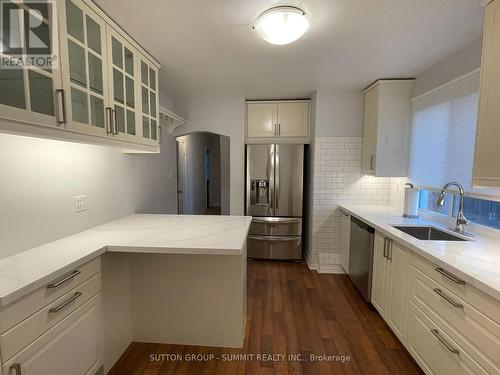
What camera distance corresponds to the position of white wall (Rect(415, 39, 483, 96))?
1.95 metres

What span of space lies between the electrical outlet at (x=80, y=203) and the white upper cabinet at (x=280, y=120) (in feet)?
8.08

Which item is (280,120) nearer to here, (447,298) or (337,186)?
(337,186)

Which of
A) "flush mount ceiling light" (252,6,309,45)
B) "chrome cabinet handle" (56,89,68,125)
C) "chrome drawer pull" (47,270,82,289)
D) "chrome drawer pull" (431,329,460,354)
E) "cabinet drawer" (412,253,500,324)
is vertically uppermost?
"flush mount ceiling light" (252,6,309,45)

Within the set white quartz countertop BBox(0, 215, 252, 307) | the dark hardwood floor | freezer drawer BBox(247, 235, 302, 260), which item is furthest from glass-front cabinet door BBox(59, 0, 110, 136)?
freezer drawer BBox(247, 235, 302, 260)

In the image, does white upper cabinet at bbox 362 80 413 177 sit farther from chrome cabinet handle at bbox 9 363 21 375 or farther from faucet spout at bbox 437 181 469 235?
chrome cabinet handle at bbox 9 363 21 375

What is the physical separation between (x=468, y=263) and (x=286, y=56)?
78.7 inches

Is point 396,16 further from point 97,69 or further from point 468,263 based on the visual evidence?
point 97,69

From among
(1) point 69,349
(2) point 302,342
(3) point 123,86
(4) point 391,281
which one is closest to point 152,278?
(1) point 69,349

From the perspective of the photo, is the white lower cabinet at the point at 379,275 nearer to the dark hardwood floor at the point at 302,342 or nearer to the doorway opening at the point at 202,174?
the dark hardwood floor at the point at 302,342

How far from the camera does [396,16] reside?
5.21 feet

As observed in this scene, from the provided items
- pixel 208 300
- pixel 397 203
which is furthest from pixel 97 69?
pixel 397 203

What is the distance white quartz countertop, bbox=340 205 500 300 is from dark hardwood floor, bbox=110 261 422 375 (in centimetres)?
87

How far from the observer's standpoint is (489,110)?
55.7 inches

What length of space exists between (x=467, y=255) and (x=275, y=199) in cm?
230
